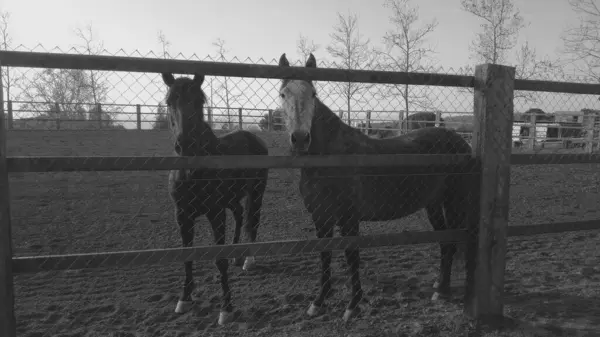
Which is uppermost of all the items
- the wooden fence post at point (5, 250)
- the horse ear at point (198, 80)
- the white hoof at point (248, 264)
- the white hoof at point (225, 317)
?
the horse ear at point (198, 80)

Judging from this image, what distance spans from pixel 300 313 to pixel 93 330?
5.99 feet

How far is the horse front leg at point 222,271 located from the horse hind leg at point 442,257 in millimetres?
2078

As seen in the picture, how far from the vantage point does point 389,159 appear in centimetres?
294

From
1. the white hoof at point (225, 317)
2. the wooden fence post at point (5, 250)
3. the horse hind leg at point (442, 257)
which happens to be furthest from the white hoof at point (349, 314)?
the wooden fence post at point (5, 250)

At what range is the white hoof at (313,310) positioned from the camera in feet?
12.4

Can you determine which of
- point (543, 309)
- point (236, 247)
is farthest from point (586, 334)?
point (236, 247)

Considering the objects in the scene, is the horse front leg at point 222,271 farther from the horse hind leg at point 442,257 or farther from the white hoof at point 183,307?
the horse hind leg at point 442,257

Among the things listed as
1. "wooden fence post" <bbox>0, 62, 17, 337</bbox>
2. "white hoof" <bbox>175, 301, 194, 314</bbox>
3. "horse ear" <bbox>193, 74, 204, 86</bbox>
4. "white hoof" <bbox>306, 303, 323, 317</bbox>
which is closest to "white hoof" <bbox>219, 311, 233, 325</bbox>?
"white hoof" <bbox>175, 301, 194, 314</bbox>

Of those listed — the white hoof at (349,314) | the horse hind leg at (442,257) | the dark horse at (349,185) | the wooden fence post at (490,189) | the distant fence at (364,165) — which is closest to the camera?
the distant fence at (364,165)

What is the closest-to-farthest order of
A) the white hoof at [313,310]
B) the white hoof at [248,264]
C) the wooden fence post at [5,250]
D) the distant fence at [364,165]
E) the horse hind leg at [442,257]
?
the wooden fence post at [5,250], the distant fence at [364,165], the white hoof at [313,310], the horse hind leg at [442,257], the white hoof at [248,264]

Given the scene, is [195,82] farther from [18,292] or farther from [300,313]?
[18,292]

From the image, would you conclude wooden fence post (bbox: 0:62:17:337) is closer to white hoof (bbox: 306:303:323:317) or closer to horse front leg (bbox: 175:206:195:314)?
horse front leg (bbox: 175:206:195:314)

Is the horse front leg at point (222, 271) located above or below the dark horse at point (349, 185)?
below

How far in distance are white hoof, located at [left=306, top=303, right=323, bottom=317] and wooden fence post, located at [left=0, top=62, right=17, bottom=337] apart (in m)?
2.32
